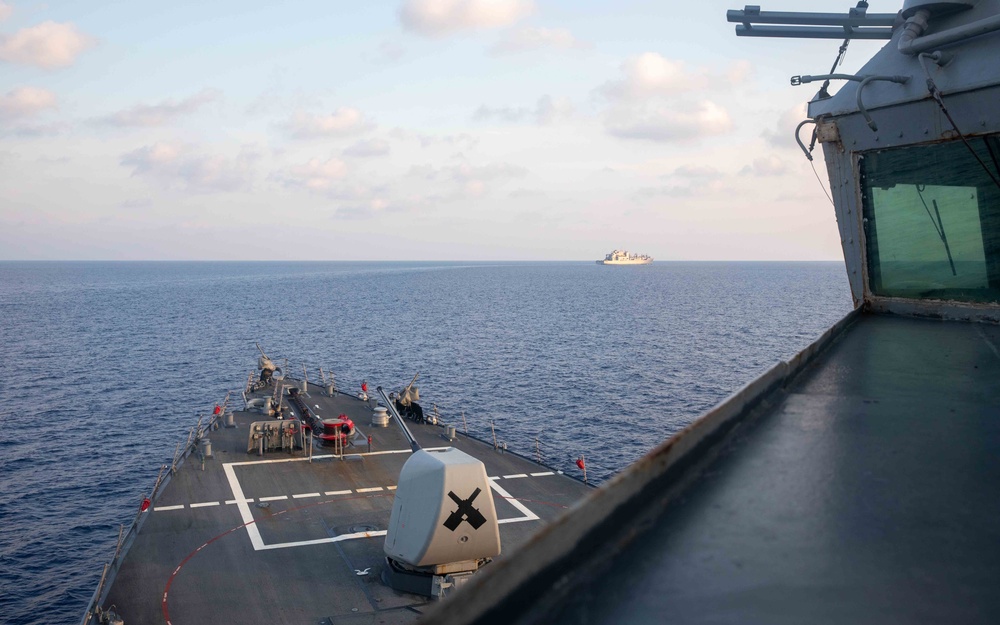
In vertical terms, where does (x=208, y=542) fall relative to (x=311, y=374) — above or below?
above

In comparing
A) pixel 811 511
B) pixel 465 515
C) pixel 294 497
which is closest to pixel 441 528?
pixel 465 515

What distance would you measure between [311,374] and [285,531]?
45.0 m

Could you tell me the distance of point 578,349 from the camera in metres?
79.1

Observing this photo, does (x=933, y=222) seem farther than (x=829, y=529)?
Yes

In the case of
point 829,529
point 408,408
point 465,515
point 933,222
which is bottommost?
point 408,408

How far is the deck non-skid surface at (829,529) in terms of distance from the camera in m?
2.52

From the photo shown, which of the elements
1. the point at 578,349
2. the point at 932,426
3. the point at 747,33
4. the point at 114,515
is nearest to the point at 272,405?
the point at 114,515

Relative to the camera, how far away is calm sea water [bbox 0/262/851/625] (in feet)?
113

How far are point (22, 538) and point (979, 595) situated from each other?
36.8 metres

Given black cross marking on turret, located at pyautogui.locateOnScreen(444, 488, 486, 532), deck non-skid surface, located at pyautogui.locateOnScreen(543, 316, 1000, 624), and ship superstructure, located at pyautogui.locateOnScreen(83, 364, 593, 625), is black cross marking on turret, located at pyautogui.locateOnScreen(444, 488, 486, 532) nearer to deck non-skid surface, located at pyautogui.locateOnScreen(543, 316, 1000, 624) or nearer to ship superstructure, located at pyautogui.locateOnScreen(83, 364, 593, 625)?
ship superstructure, located at pyautogui.locateOnScreen(83, 364, 593, 625)

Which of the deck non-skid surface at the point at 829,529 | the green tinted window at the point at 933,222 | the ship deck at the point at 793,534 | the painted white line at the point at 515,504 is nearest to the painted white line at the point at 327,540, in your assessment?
the painted white line at the point at 515,504

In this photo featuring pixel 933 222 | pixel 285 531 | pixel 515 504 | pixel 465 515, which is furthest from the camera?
pixel 515 504

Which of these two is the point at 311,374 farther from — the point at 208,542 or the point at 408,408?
the point at 208,542

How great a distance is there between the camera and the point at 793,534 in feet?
10.1
